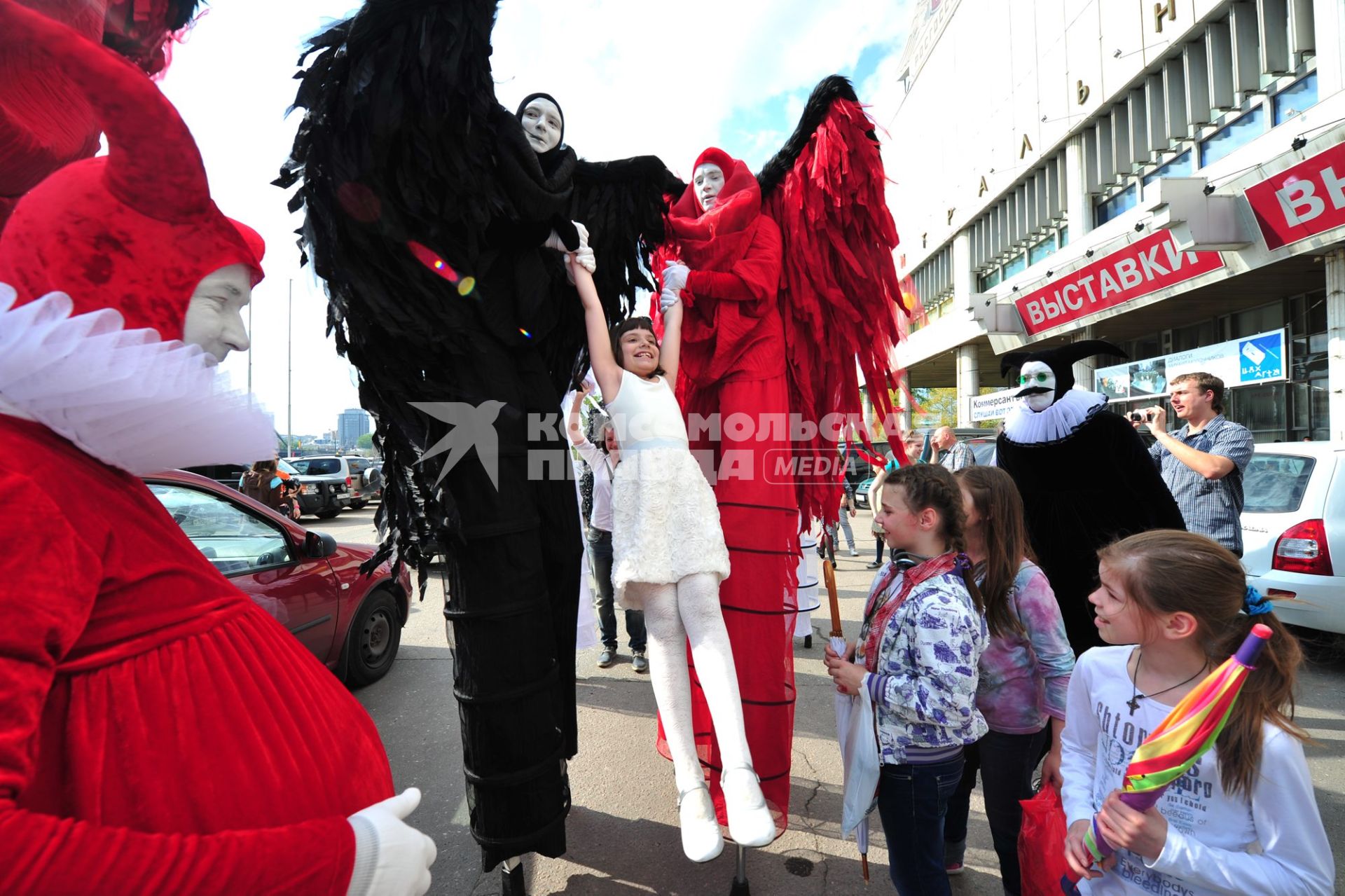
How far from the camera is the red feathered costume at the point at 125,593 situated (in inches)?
25.5

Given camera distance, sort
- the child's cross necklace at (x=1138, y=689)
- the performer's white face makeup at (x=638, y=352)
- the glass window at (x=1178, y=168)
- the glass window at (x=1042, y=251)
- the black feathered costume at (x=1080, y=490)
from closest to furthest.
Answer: the child's cross necklace at (x=1138, y=689)
the performer's white face makeup at (x=638, y=352)
the black feathered costume at (x=1080, y=490)
the glass window at (x=1178, y=168)
the glass window at (x=1042, y=251)

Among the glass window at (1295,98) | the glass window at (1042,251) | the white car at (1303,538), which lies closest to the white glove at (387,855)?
the white car at (1303,538)

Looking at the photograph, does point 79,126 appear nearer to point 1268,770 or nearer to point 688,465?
point 688,465

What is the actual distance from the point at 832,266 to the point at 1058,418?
3.37 feet

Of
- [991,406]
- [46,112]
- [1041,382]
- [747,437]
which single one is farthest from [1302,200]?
[46,112]

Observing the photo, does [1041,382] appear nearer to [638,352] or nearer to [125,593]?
[638,352]

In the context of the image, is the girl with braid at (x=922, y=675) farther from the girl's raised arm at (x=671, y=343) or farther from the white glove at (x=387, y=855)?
the white glove at (x=387, y=855)

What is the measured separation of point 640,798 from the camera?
9.25 feet

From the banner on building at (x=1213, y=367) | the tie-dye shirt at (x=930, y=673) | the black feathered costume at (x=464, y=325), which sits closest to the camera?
the black feathered costume at (x=464, y=325)

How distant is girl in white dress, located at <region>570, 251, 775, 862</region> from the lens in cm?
185

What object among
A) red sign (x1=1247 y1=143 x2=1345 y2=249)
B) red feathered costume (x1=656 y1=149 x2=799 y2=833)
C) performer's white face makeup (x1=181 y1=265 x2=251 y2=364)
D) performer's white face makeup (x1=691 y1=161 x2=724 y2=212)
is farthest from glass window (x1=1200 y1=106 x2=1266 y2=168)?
performer's white face makeup (x1=181 y1=265 x2=251 y2=364)

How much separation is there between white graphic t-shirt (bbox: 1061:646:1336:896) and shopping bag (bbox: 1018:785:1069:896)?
132 mm

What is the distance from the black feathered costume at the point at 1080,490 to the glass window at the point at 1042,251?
17285mm

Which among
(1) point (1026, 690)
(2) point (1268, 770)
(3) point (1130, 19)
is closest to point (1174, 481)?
(1) point (1026, 690)
